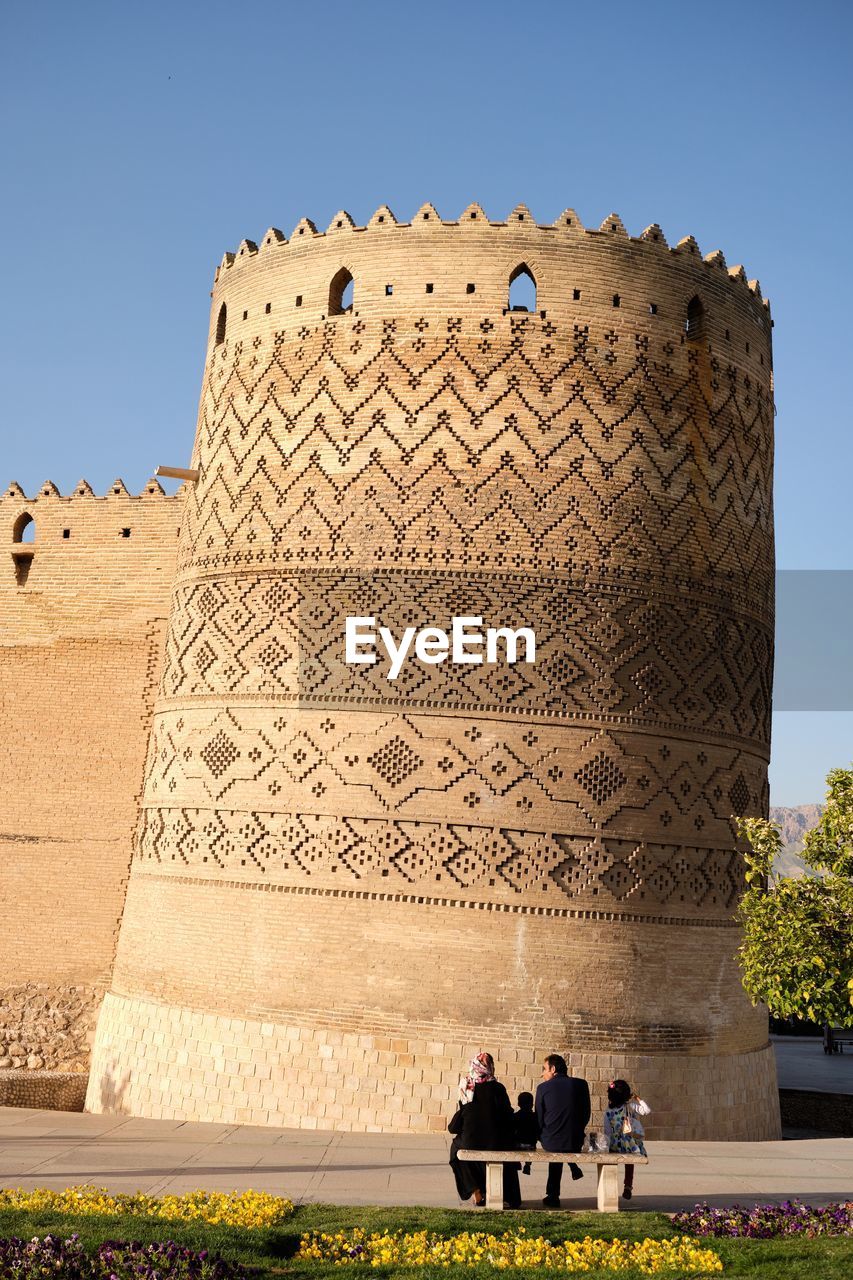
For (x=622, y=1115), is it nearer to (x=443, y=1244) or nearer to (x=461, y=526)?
(x=443, y=1244)

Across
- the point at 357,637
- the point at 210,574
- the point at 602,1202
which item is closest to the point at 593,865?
the point at 357,637

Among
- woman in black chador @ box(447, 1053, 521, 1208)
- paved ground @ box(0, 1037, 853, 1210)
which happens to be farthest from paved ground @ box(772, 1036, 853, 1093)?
woman in black chador @ box(447, 1053, 521, 1208)

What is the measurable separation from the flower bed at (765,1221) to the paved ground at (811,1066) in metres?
8.08

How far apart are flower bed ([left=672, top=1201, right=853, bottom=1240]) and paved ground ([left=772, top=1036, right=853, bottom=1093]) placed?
8.08 metres

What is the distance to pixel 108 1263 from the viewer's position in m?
4.70

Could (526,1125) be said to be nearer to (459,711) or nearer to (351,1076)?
(351,1076)

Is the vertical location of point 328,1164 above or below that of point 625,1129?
below

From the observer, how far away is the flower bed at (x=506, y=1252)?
493cm

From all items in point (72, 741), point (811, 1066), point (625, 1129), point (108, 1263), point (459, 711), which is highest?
point (72, 741)

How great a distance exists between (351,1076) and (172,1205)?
313 centimetres

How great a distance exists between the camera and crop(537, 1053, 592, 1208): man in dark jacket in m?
6.05

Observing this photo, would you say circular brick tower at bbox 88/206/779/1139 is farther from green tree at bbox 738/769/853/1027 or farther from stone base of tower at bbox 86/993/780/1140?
green tree at bbox 738/769/853/1027

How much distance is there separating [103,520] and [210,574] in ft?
9.68

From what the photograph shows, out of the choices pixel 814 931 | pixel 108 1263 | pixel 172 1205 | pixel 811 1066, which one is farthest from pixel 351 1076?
pixel 811 1066
